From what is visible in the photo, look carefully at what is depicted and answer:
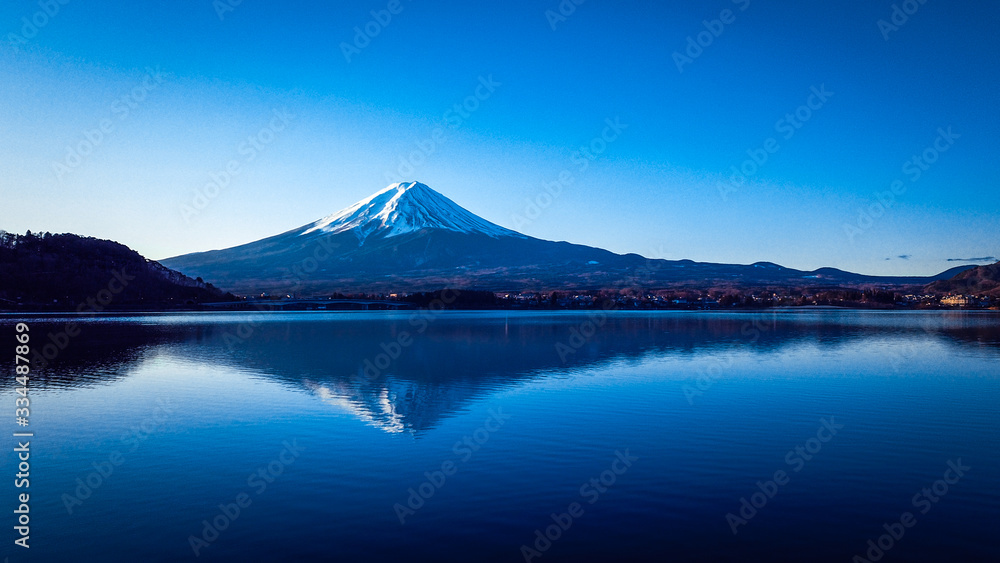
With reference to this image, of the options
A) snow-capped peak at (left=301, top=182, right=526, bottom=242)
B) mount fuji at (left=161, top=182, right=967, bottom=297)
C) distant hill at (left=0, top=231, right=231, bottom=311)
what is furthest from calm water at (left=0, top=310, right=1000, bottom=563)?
snow-capped peak at (left=301, top=182, right=526, bottom=242)

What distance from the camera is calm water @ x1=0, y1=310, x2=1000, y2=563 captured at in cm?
627

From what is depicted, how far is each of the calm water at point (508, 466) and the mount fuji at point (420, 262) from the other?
382 feet

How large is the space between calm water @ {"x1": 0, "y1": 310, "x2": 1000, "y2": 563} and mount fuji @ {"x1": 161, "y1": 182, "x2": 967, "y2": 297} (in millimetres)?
116475

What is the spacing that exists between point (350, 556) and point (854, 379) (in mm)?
17459

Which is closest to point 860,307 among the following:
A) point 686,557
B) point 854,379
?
point 854,379

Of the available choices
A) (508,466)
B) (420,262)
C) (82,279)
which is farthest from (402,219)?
(508,466)

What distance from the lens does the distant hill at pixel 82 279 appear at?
78625 mm

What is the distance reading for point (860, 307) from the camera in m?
121

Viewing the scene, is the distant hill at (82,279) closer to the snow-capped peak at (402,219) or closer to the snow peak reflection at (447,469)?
the snow-capped peak at (402,219)

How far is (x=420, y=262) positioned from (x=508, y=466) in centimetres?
15400

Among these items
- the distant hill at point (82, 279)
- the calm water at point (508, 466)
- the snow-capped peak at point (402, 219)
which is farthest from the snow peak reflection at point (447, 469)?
the snow-capped peak at point (402, 219)

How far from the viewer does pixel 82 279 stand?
85250 millimetres

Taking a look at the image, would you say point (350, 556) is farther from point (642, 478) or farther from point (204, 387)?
point (204, 387)

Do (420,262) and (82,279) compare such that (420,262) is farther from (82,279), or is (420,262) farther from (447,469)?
(447,469)
